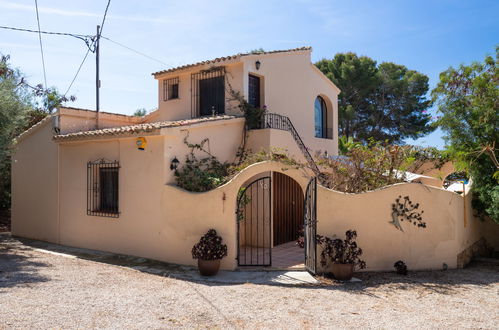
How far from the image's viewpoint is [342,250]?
823 cm

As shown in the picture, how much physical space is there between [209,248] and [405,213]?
482 cm

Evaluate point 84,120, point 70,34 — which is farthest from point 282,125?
point 70,34

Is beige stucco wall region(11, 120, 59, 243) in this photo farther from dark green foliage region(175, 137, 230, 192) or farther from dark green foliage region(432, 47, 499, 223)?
dark green foliage region(432, 47, 499, 223)

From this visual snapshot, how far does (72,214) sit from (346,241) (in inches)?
348

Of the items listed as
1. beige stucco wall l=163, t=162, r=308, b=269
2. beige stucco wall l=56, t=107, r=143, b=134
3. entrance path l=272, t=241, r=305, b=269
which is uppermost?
beige stucco wall l=56, t=107, r=143, b=134

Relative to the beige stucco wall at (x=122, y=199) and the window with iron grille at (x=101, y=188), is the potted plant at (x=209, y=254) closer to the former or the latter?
the beige stucco wall at (x=122, y=199)

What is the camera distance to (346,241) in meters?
8.42

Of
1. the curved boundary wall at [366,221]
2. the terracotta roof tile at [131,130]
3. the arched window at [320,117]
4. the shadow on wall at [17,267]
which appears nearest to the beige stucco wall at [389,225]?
the curved boundary wall at [366,221]

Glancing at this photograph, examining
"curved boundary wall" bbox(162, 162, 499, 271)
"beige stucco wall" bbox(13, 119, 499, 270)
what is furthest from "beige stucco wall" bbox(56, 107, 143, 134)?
"curved boundary wall" bbox(162, 162, 499, 271)

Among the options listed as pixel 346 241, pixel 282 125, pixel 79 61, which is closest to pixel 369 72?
pixel 282 125

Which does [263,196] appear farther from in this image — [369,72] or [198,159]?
Answer: [369,72]

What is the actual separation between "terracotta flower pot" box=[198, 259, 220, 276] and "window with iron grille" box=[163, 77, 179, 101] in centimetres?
890

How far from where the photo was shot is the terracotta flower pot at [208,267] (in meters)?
8.29

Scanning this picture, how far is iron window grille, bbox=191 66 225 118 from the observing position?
1375 centimetres
